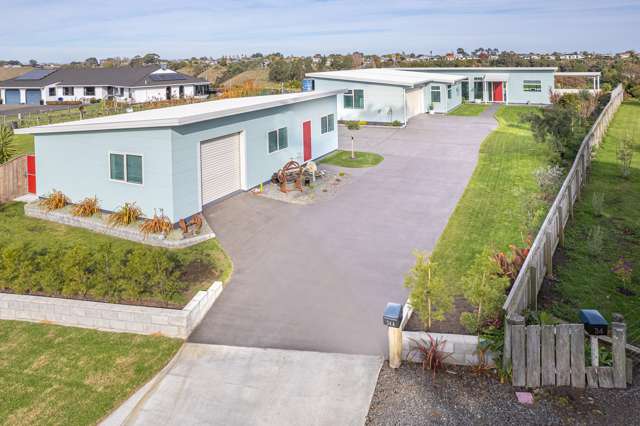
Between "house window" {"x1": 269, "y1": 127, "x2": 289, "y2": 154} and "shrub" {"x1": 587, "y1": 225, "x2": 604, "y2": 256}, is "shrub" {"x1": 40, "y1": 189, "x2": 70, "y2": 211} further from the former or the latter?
"shrub" {"x1": 587, "y1": 225, "x2": 604, "y2": 256}

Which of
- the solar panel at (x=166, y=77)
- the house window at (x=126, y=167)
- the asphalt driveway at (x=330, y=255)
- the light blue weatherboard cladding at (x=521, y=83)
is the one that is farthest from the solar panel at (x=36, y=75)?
the house window at (x=126, y=167)

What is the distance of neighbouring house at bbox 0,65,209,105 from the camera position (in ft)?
197

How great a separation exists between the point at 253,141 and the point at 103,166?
16.2ft

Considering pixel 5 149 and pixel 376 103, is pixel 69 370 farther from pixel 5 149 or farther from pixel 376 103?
pixel 376 103

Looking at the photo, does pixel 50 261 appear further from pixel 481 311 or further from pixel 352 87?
pixel 352 87

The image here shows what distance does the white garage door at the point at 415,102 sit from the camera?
1410 inches

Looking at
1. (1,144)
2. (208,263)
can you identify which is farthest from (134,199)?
(1,144)

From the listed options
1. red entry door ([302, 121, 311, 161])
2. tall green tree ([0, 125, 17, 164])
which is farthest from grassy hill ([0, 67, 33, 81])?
red entry door ([302, 121, 311, 161])

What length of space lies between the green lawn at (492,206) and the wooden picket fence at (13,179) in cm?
1444

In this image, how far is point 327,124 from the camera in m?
25.2

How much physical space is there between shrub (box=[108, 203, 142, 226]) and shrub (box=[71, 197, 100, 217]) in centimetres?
106

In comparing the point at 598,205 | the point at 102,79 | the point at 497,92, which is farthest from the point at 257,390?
the point at 102,79

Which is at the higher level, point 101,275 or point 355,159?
point 355,159

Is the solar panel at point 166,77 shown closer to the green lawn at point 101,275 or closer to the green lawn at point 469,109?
the green lawn at point 469,109
